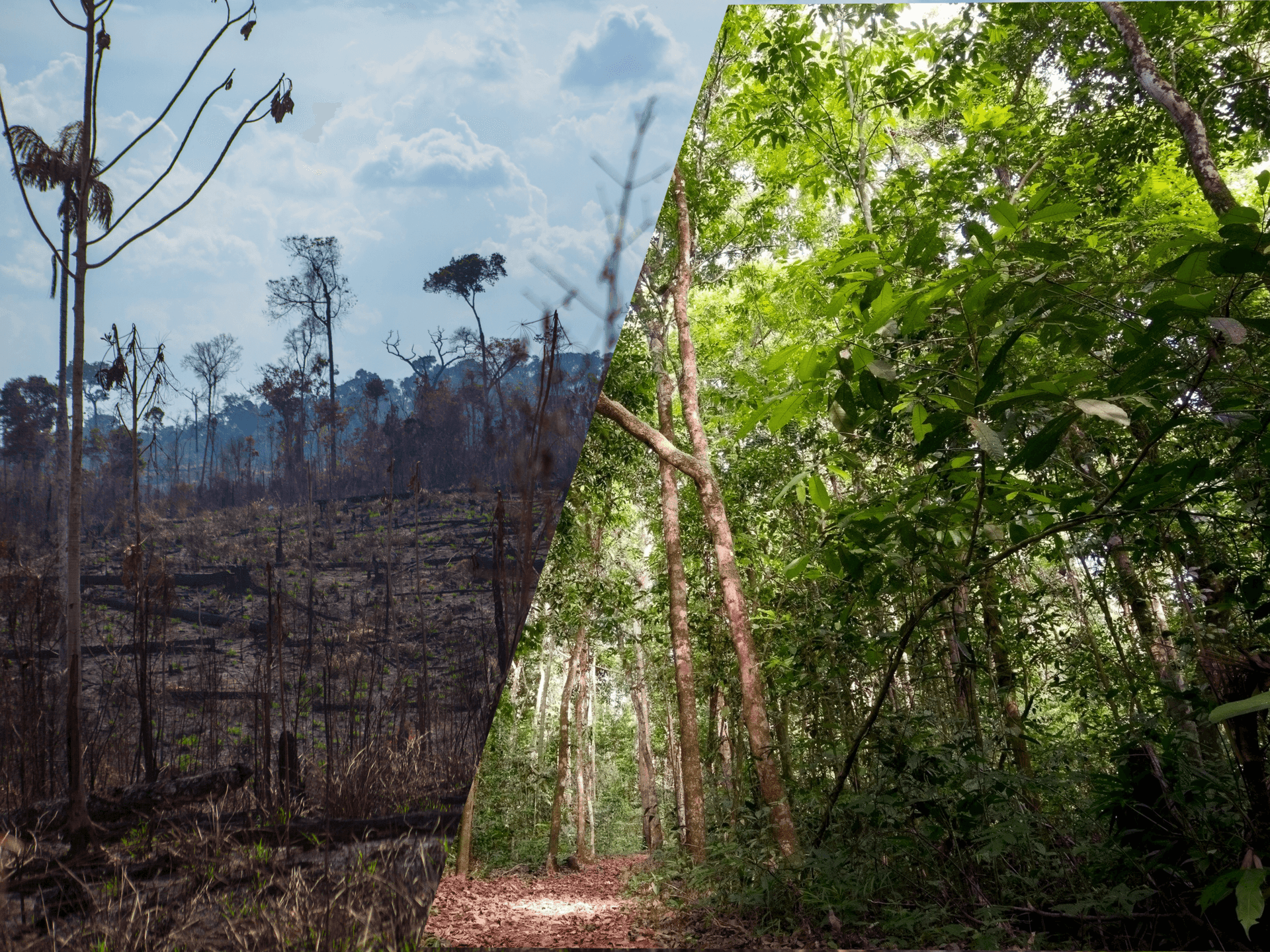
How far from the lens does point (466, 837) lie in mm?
2590

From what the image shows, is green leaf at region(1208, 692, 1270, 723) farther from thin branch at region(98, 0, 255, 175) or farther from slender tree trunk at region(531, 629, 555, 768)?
slender tree trunk at region(531, 629, 555, 768)

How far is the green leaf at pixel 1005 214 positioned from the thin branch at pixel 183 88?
171 cm

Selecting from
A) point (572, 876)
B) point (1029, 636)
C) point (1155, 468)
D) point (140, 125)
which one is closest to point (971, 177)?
point (1155, 468)

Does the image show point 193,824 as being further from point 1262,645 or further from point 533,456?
point 1262,645

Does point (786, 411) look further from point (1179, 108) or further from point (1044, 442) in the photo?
point (1179, 108)

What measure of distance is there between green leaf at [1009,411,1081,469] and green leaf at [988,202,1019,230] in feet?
1.42

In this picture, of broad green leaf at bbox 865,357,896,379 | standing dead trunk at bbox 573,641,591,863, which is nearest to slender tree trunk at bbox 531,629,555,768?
standing dead trunk at bbox 573,641,591,863

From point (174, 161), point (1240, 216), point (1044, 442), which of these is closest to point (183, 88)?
point (174, 161)

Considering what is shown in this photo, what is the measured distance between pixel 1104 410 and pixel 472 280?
1.50 meters

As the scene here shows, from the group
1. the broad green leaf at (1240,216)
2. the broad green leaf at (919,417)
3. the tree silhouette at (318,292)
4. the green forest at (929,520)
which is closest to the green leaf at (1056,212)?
the green forest at (929,520)

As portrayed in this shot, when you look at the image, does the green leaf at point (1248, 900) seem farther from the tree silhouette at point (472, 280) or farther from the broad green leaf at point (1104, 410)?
the tree silhouette at point (472, 280)

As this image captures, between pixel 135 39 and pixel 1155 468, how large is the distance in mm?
2610

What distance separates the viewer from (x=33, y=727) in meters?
1.47

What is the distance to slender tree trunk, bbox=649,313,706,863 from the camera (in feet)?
8.78
